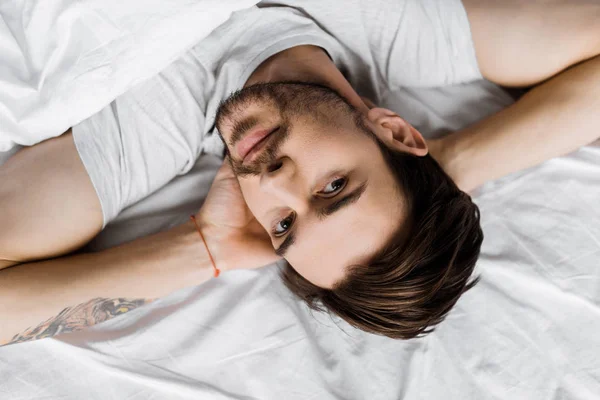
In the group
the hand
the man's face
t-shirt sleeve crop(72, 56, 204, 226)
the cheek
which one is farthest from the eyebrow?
t-shirt sleeve crop(72, 56, 204, 226)

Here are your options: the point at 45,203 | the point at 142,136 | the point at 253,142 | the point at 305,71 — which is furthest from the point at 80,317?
the point at 305,71

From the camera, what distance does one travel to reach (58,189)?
964 mm

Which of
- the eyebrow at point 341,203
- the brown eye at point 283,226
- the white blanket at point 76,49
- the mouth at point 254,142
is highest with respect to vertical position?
the white blanket at point 76,49

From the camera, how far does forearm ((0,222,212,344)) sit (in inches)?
38.0

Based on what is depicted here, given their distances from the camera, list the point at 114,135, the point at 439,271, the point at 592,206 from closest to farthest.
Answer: the point at 439,271 → the point at 114,135 → the point at 592,206

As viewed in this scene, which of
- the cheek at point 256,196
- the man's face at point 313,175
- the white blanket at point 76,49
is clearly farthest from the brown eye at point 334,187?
the white blanket at point 76,49

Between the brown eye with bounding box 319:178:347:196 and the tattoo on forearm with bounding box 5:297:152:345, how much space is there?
1.58 ft

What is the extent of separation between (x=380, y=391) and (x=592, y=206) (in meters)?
0.62

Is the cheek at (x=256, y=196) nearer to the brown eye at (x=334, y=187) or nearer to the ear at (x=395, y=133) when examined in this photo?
the brown eye at (x=334, y=187)

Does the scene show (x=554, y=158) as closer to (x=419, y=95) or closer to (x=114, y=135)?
(x=419, y=95)

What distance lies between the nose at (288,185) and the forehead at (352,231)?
1.3 inches

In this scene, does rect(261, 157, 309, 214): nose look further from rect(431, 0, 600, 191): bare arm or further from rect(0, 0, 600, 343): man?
rect(431, 0, 600, 191): bare arm

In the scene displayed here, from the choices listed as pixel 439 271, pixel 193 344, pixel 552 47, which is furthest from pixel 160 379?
pixel 552 47

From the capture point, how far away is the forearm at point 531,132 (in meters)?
1.08
